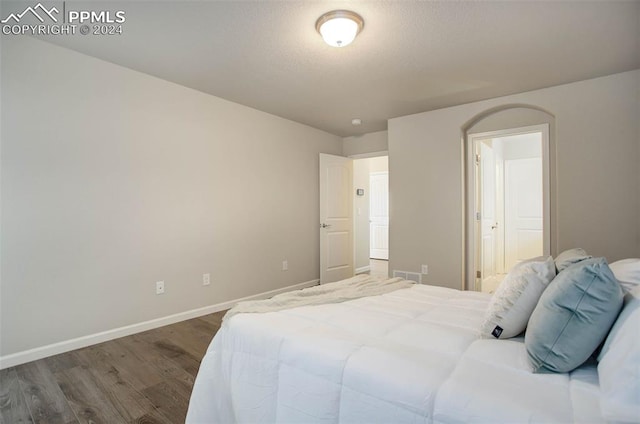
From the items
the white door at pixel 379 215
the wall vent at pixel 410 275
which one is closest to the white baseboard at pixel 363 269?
the white door at pixel 379 215

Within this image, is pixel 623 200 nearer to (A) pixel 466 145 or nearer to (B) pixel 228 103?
(A) pixel 466 145

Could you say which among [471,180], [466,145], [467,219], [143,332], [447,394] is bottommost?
[143,332]

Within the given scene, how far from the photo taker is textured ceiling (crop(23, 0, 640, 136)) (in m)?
2.08

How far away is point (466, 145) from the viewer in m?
4.06

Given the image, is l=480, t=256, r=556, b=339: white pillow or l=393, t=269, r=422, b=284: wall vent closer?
l=480, t=256, r=556, b=339: white pillow

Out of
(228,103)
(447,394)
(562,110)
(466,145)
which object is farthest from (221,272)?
(562,110)

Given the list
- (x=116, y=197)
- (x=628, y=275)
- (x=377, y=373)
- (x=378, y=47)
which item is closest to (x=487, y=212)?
(x=378, y=47)

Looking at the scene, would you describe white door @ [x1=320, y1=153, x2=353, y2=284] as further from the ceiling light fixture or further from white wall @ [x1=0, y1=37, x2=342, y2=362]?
the ceiling light fixture

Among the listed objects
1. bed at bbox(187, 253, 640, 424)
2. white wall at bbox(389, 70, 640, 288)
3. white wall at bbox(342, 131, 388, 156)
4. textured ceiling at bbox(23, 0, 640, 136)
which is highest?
textured ceiling at bbox(23, 0, 640, 136)

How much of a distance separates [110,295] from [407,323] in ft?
8.79

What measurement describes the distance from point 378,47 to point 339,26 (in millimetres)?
538

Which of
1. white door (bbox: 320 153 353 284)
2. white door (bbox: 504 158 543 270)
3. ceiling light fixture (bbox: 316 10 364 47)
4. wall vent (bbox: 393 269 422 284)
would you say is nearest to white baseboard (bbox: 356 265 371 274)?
white door (bbox: 320 153 353 284)

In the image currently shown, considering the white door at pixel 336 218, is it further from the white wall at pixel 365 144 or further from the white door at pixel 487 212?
the white door at pixel 487 212

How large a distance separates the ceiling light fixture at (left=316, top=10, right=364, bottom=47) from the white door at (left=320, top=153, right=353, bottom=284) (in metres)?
2.76
